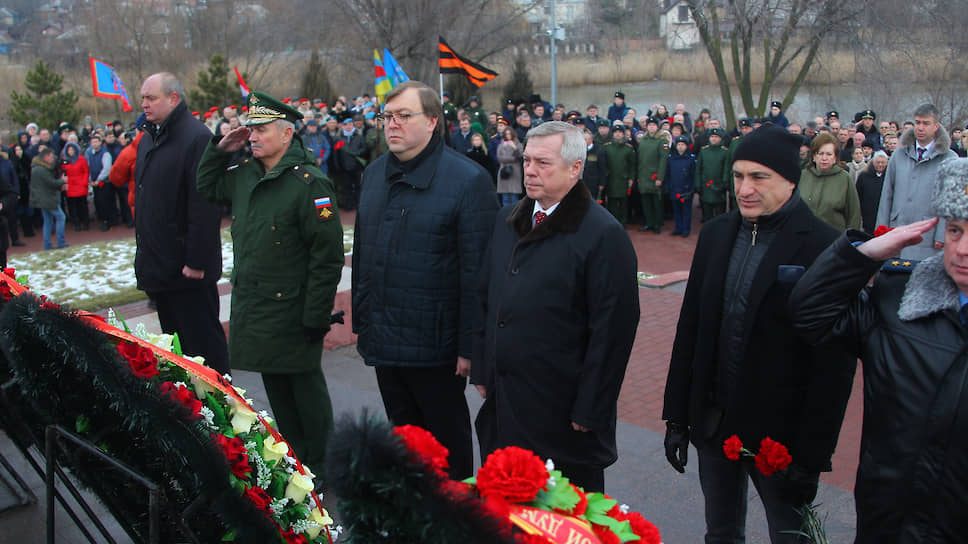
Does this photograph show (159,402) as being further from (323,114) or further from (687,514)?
(323,114)

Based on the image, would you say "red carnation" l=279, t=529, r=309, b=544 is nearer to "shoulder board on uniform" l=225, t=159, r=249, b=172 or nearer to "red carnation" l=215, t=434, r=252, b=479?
"red carnation" l=215, t=434, r=252, b=479

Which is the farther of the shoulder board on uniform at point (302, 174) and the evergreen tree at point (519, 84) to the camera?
the evergreen tree at point (519, 84)

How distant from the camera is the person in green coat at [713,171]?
43.1 ft

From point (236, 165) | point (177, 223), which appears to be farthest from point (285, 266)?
point (177, 223)

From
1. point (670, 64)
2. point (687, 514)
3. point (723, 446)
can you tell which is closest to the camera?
Answer: point (723, 446)

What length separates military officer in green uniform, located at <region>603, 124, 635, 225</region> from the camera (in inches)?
552

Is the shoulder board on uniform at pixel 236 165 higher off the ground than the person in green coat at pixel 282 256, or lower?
higher

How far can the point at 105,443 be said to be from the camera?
252cm

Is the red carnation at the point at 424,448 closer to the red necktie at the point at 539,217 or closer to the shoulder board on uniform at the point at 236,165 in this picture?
the red necktie at the point at 539,217

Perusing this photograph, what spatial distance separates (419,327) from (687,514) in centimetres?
164

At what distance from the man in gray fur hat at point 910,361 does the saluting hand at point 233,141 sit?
3234 mm

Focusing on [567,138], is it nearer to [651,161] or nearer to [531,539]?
[531,539]

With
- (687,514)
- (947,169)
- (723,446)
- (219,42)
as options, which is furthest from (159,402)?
(219,42)

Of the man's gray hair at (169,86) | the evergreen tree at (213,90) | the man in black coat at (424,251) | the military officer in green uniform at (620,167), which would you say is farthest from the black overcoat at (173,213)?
the evergreen tree at (213,90)
